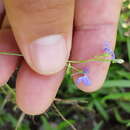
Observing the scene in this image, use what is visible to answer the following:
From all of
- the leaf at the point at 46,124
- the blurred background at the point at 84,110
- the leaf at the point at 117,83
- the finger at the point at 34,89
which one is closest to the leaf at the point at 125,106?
the blurred background at the point at 84,110

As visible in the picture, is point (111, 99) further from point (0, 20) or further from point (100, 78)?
point (0, 20)

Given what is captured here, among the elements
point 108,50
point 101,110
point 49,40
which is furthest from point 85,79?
point 101,110

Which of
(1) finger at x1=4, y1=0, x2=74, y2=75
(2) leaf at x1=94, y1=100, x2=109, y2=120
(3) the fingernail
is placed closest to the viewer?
(1) finger at x1=4, y1=0, x2=74, y2=75

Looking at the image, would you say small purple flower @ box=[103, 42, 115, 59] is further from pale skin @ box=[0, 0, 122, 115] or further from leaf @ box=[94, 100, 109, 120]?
leaf @ box=[94, 100, 109, 120]

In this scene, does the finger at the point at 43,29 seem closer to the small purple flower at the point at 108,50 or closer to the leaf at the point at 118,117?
the small purple flower at the point at 108,50

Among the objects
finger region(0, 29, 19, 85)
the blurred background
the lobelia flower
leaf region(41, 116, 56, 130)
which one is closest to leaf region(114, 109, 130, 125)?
the blurred background

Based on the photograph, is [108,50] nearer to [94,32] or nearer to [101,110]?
[94,32]
